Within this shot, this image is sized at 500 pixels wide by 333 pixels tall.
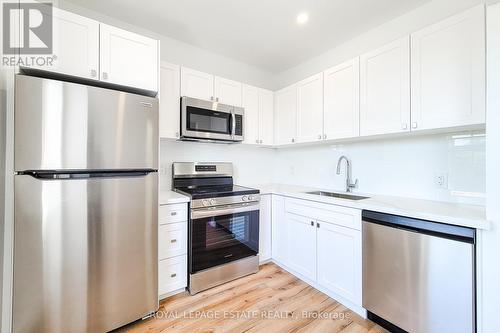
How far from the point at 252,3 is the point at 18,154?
2.08 m

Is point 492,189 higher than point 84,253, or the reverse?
point 492,189

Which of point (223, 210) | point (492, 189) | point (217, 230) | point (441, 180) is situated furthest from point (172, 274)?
point (441, 180)

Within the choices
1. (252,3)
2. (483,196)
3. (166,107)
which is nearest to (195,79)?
(166,107)

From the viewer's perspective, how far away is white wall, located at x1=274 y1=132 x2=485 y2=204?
169 centimetres

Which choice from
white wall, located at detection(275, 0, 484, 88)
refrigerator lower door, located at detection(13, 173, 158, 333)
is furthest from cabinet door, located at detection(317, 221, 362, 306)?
white wall, located at detection(275, 0, 484, 88)

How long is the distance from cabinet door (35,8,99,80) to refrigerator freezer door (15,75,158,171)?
18 cm

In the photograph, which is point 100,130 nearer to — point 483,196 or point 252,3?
point 252,3

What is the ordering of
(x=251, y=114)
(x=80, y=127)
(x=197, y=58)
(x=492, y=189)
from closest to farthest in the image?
1. (x=492, y=189)
2. (x=80, y=127)
3. (x=197, y=58)
4. (x=251, y=114)

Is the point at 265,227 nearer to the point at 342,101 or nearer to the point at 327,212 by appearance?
the point at 327,212

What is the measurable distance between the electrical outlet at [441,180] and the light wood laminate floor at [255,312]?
126 cm

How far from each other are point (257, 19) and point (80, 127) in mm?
1874

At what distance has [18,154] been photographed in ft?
4.15

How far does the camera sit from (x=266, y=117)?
308 cm

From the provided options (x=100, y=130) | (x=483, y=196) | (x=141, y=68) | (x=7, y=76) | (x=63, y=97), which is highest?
(x=141, y=68)
